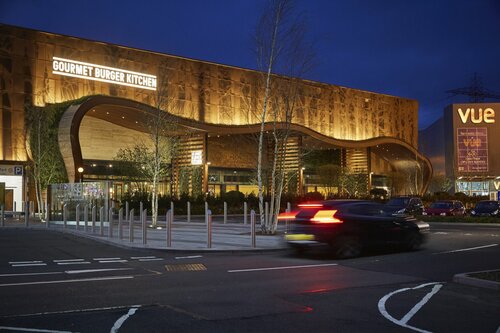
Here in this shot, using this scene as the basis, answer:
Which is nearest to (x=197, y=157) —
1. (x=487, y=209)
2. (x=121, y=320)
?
(x=487, y=209)

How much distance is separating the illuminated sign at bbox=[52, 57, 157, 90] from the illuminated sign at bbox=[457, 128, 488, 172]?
55.1 meters

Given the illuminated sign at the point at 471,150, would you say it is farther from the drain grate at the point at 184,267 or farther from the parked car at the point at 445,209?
the drain grate at the point at 184,267

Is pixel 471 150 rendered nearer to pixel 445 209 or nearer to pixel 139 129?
pixel 445 209

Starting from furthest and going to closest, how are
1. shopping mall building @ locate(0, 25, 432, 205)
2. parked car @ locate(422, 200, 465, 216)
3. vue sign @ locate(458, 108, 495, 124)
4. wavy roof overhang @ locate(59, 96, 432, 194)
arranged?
vue sign @ locate(458, 108, 495, 124) < shopping mall building @ locate(0, 25, 432, 205) < wavy roof overhang @ locate(59, 96, 432, 194) < parked car @ locate(422, 200, 465, 216)

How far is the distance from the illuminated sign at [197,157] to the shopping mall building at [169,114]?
0.13m

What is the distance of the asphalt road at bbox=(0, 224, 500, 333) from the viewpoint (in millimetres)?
7055

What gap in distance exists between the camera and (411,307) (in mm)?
8156

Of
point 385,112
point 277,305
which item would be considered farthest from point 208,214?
point 385,112

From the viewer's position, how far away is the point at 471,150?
85.9 meters

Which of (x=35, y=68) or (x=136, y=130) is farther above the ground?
(x=35, y=68)

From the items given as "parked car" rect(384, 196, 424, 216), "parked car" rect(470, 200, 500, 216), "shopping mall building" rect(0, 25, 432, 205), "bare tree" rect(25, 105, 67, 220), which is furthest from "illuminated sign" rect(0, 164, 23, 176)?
"parked car" rect(470, 200, 500, 216)

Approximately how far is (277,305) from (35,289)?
4.44m

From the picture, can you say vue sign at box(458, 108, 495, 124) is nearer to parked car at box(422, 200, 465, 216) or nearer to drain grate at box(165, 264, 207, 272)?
parked car at box(422, 200, 465, 216)

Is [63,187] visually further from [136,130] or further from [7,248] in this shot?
[136,130]
